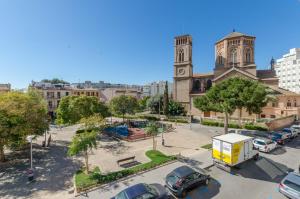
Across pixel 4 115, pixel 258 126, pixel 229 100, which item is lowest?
pixel 258 126

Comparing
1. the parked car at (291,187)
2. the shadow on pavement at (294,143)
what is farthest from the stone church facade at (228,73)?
the parked car at (291,187)

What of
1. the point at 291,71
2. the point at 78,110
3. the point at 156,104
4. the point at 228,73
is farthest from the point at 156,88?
the point at 78,110

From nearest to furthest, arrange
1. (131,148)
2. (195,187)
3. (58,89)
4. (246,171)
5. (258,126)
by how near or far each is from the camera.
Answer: (195,187), (246,171), (131,148), (258,126), (58,89)

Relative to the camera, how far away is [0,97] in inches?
695

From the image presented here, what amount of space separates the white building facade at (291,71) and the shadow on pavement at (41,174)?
93815mm

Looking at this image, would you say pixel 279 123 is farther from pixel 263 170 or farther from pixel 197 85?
pixel 197 85

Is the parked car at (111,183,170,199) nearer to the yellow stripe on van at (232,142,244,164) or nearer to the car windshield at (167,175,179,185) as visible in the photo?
the car windshield at (167,175,179,185)

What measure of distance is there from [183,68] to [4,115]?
46374mm

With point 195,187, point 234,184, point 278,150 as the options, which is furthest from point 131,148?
point 278,150

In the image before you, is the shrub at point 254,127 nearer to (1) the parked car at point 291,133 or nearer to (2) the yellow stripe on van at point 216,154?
(1) the parked car at point 291,133

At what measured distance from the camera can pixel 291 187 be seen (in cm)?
1011

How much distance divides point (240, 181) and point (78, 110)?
76.9 feet

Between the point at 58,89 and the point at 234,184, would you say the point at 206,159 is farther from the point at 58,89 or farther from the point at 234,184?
the point at 58,89

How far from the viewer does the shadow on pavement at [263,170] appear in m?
13.3
